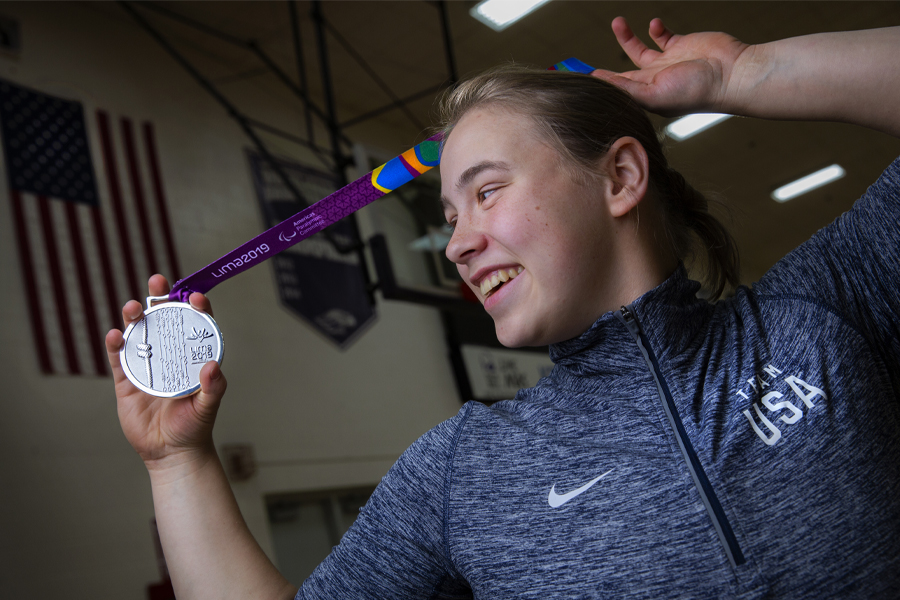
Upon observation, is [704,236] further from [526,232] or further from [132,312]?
[132,312]

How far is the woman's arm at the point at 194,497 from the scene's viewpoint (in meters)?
0.92

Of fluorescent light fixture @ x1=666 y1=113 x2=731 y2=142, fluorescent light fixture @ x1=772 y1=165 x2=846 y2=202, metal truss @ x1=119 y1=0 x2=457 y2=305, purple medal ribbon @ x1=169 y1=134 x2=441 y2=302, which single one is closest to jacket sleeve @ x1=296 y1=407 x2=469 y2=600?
purple medal ribbon @ x1=169 y1=134 x2=441 y2=302

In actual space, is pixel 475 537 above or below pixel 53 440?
below

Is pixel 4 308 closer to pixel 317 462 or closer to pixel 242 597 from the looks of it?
pixel 317 462

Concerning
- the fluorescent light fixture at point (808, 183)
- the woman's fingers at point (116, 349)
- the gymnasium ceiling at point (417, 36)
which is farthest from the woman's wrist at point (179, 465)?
the fluorescent light fixture at point (808, 183)

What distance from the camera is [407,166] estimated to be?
4.18ft

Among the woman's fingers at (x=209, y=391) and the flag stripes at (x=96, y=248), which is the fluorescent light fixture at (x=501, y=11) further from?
the woman's fingers at (x=209, y=391)

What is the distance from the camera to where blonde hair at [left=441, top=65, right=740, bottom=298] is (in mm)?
1039

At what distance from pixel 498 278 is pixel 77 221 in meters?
3.68

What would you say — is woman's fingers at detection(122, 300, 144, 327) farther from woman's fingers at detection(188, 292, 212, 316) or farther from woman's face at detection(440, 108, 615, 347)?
woman's face at detection(440, 108, 615, 347)

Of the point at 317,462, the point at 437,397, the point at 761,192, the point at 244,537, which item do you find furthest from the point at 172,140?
the point at 761,192

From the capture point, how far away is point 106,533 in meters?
3.52

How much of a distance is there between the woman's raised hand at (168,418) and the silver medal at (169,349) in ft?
0.07

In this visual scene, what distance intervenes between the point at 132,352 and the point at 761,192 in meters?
8.72
